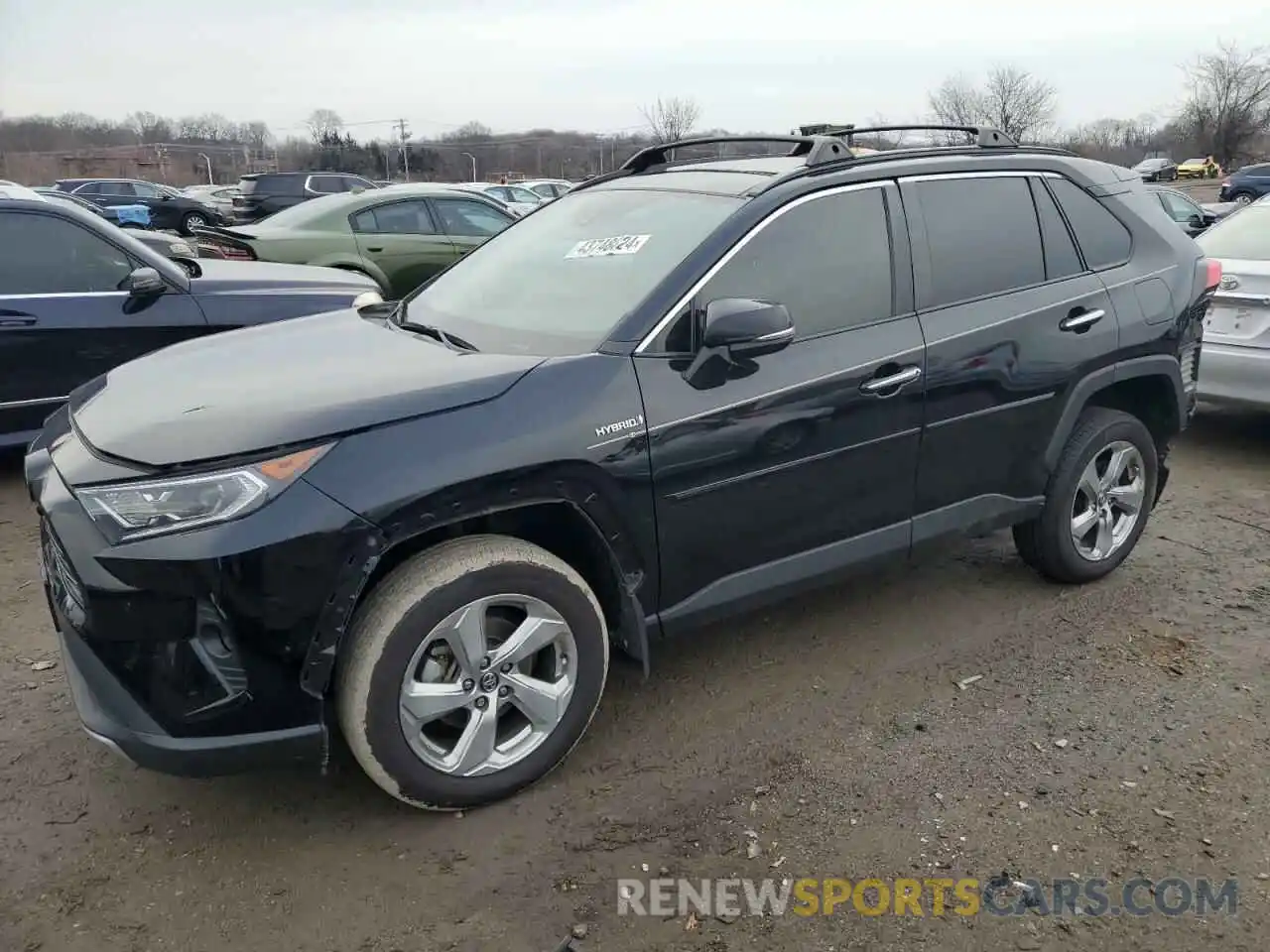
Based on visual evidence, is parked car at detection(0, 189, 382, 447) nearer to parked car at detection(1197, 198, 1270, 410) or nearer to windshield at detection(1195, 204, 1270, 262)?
parked car at detection(1197, 198, 1270, 410)

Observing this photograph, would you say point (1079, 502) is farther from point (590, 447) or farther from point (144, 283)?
point (144, 283)

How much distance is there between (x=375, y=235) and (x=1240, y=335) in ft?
24.7

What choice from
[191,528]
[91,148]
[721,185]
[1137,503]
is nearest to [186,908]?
[191,528]

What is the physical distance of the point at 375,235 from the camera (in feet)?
32.1

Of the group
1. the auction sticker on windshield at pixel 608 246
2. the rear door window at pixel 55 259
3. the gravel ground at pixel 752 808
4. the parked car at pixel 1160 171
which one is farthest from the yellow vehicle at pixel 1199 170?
the auction sticker on windshield at pixel 608 246

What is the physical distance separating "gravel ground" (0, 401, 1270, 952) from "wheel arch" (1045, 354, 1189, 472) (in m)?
0.76

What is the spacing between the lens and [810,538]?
130 inches

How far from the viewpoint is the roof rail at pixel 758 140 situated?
3.49m

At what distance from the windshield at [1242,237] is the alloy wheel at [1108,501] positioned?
2833 millimetres

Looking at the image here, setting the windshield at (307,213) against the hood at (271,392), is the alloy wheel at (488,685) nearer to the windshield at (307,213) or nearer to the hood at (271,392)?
the hood at (271,392)

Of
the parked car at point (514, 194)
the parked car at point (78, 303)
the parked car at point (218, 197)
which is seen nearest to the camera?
the parked car at point (78, 303)

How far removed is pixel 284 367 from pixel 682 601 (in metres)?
1.44

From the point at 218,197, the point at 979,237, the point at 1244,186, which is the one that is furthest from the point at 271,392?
the point at 1244,186

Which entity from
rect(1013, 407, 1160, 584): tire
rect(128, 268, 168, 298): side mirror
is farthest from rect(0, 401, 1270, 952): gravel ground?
rect(128, 268, 168, 298): side mirror
